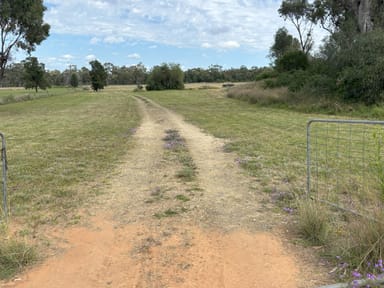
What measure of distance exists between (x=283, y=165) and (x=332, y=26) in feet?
95.7

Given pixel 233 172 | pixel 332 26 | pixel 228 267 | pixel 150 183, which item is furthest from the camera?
pixel 332 26

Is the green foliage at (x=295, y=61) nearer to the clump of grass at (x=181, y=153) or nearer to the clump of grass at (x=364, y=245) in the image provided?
the clump of grass at (x=181, y=153)

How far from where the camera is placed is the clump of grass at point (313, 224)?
3.59 metres

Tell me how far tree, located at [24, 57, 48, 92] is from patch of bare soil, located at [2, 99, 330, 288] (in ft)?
187

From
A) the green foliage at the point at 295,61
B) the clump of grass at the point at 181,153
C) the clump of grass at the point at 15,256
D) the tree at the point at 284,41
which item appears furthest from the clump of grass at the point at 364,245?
the tree at the point at 284,41

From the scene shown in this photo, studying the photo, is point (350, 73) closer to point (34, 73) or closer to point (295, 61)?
point (295, 61)

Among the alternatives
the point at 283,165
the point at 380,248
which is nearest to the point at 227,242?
the point at 380,248

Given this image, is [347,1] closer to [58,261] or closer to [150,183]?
[150,183]

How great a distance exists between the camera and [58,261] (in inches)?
130

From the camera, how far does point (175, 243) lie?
3.61 metres

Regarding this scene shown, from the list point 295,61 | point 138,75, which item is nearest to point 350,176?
point 295,61

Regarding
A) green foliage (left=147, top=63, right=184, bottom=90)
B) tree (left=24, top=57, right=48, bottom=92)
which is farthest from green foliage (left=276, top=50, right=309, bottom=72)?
green foliage (left=147, top=63, right=184, bottom=90)

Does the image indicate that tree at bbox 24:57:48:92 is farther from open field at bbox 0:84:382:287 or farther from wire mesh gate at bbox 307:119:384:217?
wire mesh gate at bbox 307:119:384:217

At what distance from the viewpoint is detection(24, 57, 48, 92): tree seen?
55.3m
